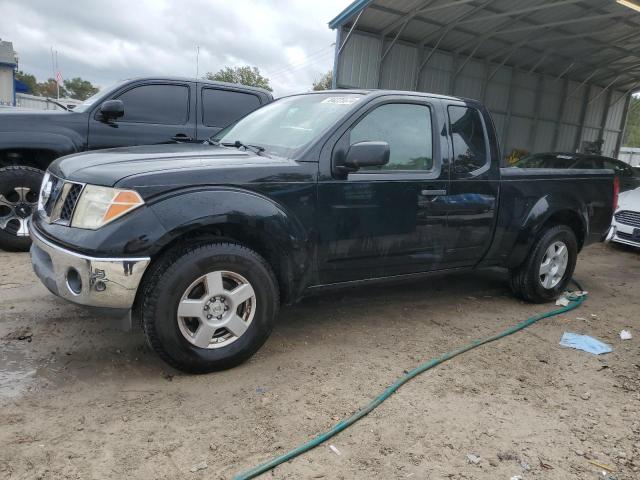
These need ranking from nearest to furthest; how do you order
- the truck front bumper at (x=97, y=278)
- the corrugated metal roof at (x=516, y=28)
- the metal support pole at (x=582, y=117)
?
the truck front bumper at (x=97, y=278), the corrugated metal roof at (x=516, y=28), the metal support pole at (x=582, y=117)

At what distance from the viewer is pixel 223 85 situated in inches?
258

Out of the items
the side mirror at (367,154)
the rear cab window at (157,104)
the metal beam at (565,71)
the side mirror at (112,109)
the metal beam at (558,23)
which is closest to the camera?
the side mirror at (367,154)

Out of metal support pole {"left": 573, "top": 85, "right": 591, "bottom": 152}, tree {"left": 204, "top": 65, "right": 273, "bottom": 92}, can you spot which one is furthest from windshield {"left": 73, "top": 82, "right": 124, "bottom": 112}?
tree {"left": 204, "top": 65, "right": 273, "bottom": 92}

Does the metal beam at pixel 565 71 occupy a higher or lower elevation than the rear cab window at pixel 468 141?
higher

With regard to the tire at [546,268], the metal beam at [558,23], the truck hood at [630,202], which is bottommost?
the tire at [546,268]

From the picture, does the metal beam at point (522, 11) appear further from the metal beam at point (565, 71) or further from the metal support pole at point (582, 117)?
the metal support pole at point (582, 117)

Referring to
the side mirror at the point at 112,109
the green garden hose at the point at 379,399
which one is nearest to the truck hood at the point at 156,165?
the green garden hose at the point at 379,399

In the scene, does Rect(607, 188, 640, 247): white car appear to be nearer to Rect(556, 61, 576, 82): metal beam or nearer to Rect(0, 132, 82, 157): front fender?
Rect(0, 132, 82, 157): front fender

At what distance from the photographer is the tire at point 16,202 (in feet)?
17.3

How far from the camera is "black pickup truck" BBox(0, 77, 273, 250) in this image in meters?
5.30

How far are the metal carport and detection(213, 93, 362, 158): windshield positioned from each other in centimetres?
1108

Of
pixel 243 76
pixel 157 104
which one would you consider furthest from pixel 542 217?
pixel 243 76

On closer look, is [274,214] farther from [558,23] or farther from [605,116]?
[605,116]

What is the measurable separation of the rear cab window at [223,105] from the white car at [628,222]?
5759 mm
